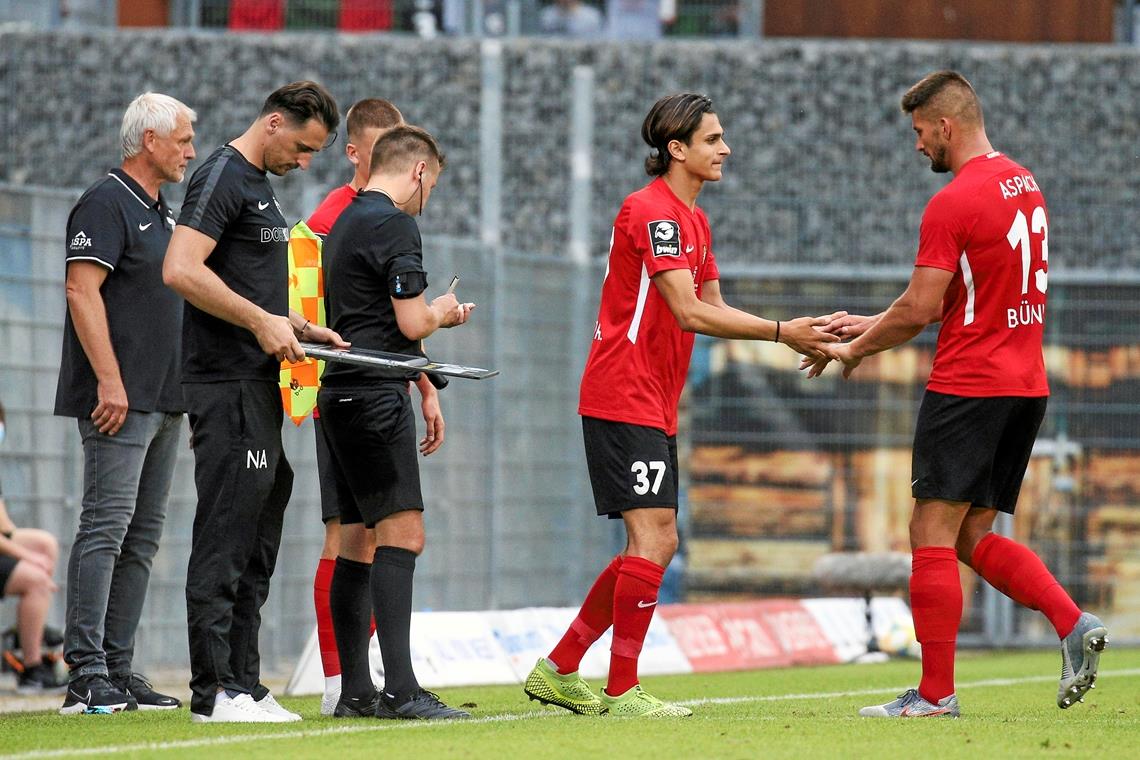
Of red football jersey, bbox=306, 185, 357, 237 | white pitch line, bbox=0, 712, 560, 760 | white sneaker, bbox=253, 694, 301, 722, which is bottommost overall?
white sneaker, bbox=253, 694, 301, 722

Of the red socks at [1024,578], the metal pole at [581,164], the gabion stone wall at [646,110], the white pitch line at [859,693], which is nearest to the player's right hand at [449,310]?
the red socks at [1024,578]

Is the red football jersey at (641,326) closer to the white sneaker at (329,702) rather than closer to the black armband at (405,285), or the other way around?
the black armband at (405,285)

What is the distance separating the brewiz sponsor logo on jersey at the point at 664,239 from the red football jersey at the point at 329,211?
4.70 ft

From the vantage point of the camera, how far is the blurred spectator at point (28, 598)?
898cm

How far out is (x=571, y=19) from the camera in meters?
15.0

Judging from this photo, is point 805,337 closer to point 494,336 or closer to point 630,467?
point 630,467

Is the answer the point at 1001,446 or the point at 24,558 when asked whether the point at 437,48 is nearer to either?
the point at 24,558

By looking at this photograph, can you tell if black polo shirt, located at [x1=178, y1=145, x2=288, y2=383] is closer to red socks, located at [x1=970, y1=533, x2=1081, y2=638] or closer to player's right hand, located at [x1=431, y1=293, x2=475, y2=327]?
player's right hand, located at [x1=431, y1=293, x2=475, y2=327]

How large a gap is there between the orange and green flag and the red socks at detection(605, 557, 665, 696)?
1.48 m

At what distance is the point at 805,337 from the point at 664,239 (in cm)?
68

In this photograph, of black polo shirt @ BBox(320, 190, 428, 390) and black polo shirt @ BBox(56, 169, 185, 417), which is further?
black polo shirt @ BBox(56, 169, 185, 417)

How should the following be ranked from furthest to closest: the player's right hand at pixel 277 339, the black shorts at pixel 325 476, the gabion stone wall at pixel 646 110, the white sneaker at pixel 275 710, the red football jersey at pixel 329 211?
the gabion stone wall at pixel 646 110 → the red football jersey at pixel 329 211 → the black shorts at pixel 325 476 → the white sneaker at pixel 275 710 → the player's right hand at pixel 277 339

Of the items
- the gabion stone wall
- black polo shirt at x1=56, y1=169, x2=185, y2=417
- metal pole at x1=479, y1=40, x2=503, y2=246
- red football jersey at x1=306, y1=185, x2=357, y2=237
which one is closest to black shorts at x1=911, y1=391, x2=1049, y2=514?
red football jersey at x1=306, y1=185, x2=357, y2=237

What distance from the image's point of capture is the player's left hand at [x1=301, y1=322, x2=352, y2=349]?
5.97m
